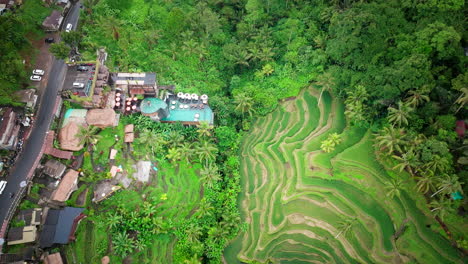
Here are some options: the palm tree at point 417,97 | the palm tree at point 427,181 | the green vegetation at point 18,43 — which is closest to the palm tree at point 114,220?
the green vegetation at point 18,43

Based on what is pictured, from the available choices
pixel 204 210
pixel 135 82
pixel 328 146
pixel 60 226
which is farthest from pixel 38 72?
pixel 328 146

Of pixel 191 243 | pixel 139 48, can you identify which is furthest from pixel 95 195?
pixel 139 48

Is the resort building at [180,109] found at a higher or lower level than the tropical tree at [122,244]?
higher

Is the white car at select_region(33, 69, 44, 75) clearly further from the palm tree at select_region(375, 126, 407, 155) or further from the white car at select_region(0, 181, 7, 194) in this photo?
the palm tree at select_region(375, 126, 407, 155)

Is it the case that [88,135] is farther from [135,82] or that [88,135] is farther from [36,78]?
[36,78]

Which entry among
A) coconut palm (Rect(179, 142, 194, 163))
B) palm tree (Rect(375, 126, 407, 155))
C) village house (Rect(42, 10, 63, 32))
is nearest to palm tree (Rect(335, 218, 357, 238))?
palm tree (Rect(375, 126, 407, 155))

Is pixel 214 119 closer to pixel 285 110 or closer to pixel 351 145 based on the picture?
pixel 285 110

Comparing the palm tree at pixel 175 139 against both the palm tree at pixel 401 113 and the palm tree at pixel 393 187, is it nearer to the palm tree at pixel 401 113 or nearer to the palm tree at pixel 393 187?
the palm tree at pixel 393 187
